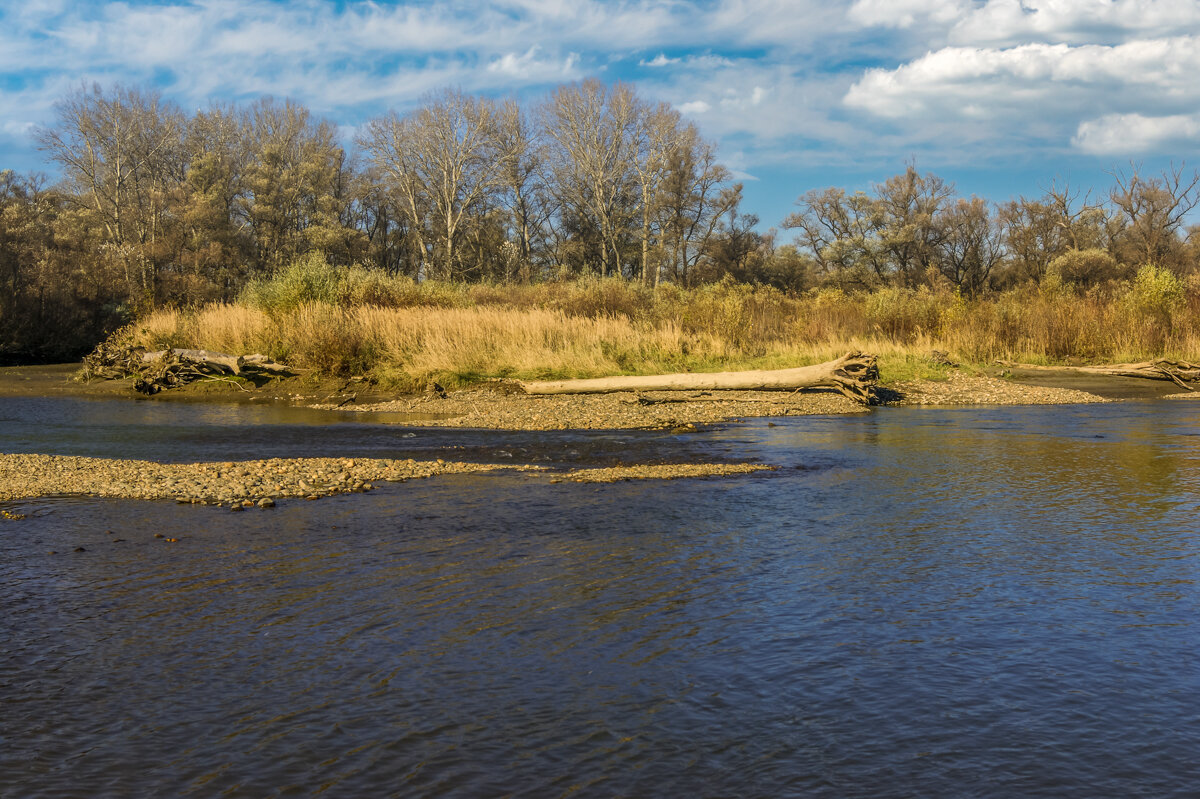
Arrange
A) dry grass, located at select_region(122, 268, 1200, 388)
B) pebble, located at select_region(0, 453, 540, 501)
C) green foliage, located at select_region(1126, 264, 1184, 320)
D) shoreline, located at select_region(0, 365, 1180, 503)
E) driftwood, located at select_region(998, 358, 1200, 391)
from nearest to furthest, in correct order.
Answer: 1. pebble, located at select_region(0, 453, 540, 501)
2. shoreline, located at select_region(0, 365, 1180, 503)
3. dry grass, located at select_region(122, 268, 1200, 388)
4. driftwood, located at select_region(998, 358, 1200, 391)
5. green foliage, located at select_region(1126, 264, 1184, 320)

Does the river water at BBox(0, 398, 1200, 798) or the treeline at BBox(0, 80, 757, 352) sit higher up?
the treeline at BBox(0, 80, 757, 352)

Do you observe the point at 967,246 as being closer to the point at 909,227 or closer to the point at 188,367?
the point at 909,227

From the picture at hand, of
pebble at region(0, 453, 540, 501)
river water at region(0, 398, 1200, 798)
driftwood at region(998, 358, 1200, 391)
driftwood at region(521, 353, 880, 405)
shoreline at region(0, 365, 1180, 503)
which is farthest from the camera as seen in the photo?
driftwood at region(998, 358, 1200, 391)

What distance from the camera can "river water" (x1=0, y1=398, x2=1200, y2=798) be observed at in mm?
3795

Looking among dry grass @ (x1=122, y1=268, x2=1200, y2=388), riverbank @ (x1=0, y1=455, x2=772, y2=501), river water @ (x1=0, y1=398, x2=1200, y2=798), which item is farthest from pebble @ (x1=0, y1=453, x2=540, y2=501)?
dry grass @ (x1=122, y1=268, x2=1200, y2=388)

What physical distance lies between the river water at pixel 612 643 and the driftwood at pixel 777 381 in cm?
927

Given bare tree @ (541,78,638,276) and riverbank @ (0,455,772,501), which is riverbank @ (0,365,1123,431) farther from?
bare tree @ (541,78,638,276)

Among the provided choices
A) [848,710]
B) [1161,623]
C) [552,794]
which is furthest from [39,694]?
[1161,623]

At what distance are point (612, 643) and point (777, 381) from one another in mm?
15051

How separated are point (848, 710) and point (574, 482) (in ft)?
20.2

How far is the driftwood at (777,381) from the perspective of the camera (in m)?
19.2

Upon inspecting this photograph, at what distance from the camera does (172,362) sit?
24.9 m

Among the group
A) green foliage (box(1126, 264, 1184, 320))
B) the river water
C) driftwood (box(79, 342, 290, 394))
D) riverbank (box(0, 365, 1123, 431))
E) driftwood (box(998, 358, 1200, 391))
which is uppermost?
green foliage (box(1126, 264, 1184, 320))

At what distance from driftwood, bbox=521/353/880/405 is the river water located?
9.27 metres
